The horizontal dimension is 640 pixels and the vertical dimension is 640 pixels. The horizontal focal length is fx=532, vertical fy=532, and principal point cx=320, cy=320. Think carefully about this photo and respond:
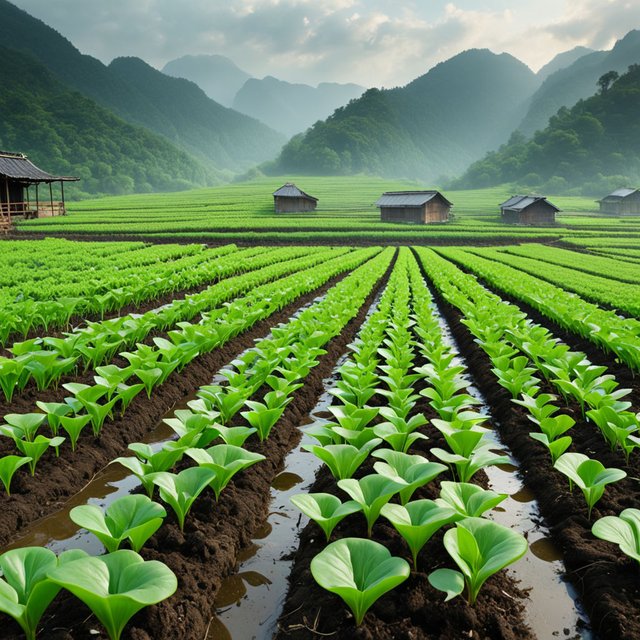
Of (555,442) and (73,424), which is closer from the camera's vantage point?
(555,442)

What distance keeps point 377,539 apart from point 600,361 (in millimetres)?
7469

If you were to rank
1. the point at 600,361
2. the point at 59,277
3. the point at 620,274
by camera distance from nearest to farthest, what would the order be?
the point at 600,361
the point at 59,277
the point at 620,274

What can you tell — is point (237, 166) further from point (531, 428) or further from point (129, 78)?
point (531, 428)

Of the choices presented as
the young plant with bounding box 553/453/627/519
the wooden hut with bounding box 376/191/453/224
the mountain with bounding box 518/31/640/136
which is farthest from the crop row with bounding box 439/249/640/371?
the mountain with bounding box 518/31/640/136

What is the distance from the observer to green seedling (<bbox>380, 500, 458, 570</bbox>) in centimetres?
328

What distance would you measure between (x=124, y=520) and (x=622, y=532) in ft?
10.3

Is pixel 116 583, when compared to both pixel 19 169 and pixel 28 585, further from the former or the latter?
pixel 19 169

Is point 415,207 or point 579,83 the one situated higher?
point 579,83

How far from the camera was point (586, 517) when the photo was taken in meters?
4.39

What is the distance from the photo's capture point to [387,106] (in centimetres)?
16062

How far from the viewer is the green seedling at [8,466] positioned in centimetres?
425

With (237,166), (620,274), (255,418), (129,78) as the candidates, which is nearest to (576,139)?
(620,274)

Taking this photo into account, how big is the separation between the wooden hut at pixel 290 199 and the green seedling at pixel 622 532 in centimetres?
6003

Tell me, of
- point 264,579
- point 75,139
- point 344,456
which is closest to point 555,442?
point 344,456
